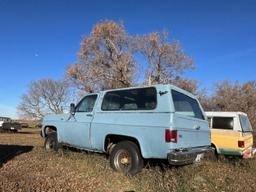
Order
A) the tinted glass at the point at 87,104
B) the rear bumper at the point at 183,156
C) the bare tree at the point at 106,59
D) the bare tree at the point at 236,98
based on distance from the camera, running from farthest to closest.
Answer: the bare tree at the point at 106,59 < the bare tree at the point at 236,98 < the tinted glass at the point at 87,104 < the rear bumper at the point at 183,156

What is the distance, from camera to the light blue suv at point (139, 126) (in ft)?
20.5

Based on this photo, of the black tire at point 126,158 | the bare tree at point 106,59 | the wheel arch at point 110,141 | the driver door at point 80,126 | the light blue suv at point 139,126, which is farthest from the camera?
the bare tree at point 106,59

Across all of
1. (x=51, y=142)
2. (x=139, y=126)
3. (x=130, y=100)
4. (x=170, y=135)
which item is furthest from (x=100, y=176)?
(x=51, y=142)

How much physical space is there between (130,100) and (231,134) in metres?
4.82

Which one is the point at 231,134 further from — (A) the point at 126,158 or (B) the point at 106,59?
(B) the point at 106,59

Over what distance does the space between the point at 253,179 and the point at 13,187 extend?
5202 mm

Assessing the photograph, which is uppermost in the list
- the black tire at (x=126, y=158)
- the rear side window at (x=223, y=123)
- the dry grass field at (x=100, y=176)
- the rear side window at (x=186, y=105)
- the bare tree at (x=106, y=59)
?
the bare tree at (x=106, y=59)

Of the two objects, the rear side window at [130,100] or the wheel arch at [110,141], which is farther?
the wheel arch at [110,141]

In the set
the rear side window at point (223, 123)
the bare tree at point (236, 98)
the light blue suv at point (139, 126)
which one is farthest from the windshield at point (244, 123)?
the bare tree at point (236, 98)

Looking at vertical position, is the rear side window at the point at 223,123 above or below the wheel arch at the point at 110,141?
above

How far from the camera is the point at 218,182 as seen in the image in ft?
21.7

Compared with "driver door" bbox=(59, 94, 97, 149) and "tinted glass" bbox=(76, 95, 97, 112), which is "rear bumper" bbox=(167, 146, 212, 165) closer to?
"driver door" bbox=(59, 94, 97, 149)

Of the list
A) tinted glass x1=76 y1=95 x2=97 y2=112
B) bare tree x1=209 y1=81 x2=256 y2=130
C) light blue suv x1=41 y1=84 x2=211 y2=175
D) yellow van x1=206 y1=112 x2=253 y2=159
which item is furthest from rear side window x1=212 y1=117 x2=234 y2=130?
bare tree x1=209 y1=81 x2=256 y2=130

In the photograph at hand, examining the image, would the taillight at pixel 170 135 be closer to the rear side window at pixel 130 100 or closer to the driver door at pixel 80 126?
the rear side window at pixel 130 100
